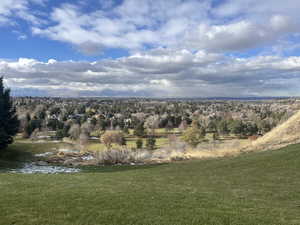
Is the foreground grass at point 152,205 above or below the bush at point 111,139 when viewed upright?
above

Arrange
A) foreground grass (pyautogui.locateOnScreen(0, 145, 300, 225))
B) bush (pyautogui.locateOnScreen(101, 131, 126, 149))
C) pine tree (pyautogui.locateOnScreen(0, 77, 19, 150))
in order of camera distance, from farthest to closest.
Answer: bush (pyautogui.locateOnScreen(101, 131, 126, 149)) < pine tree (pyautogui.locateOnScreen(0, 77, 19, 150)) < foreground grass (pyautogui.locateOnScreen(0, 145, 300, 225))

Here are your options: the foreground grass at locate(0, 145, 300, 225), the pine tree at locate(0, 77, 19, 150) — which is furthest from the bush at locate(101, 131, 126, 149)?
the foreground grass at locate(0, 145, 300, 225)

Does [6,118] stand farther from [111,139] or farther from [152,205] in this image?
[152,205]

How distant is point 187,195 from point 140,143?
57.4 metres

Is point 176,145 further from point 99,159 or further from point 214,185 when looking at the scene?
point 214,185

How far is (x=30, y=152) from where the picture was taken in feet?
147

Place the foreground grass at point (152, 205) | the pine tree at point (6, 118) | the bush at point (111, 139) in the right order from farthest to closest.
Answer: the bush at point (111, 139), the pine tree at point (6, 118), the foreground grass at point (152, 205)

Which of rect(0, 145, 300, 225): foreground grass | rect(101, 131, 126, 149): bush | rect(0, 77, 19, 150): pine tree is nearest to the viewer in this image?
rect(0, 145, 300, 225): foreground grass

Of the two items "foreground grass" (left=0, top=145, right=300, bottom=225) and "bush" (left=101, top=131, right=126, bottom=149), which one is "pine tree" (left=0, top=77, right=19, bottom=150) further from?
"foreground grass" (left=0, top=145, right=300, bottom=225)

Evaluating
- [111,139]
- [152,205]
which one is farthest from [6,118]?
[152,205]

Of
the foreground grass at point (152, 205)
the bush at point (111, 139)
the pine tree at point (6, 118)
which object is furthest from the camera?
the bush at point (111, 139)

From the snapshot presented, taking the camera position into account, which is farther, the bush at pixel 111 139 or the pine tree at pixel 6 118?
the bush at pixel 111 139

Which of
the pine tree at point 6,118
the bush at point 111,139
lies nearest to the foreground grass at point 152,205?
the pine tree at point 6,118

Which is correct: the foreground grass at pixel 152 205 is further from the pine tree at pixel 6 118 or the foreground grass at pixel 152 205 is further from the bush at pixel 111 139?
the bush at pixel 111 139
